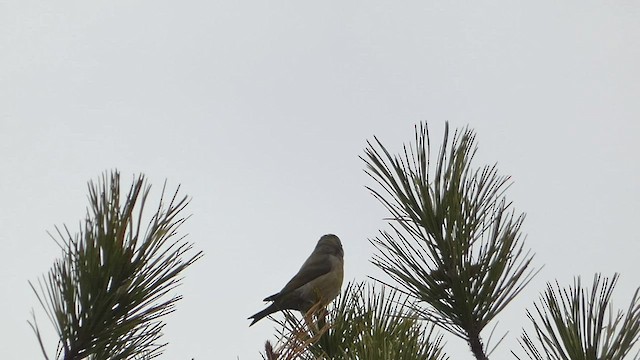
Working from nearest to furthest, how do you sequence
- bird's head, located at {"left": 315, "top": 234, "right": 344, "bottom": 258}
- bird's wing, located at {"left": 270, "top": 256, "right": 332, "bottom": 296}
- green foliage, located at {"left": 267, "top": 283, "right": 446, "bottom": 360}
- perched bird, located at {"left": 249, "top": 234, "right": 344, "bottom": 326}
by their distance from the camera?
1. green foliage, located at {"left": 267, "top": 283, "right": 446, "bottom": 360}
2. perched bird, located at {"left": 249, "top": 234, "right": 344, "bottom": 326}
3. bird's wing, located at {"left": 270, "top": 256, "right": 332, "bottom": 296}
4. bird's head, located at {"left": 315, "top": 234, "right": 344, "bottom": 258}

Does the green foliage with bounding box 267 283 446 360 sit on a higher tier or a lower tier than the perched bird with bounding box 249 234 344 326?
lower

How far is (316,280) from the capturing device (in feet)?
21.3

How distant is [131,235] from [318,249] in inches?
211

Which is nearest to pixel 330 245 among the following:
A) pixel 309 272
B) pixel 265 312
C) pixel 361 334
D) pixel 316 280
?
pixel 309 272

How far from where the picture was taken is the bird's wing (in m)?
6.58

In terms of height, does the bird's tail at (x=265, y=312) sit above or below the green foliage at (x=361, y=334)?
above

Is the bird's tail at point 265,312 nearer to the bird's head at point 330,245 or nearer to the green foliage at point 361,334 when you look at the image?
the bird's head at point 330,245

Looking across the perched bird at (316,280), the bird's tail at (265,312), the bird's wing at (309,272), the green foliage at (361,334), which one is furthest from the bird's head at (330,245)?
the green foliage at (361,334)

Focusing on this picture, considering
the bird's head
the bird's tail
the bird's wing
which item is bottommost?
the bird's tail

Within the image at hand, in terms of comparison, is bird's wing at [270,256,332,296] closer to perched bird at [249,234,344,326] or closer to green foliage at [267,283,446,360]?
perched bird at [249,234,344,326]

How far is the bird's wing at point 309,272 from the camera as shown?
658 centimetres

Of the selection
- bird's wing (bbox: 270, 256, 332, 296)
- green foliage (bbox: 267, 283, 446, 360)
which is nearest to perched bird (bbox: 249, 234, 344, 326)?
bird's wing (bbox: 270, 256, 332, 296)

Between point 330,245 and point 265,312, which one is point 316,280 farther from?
point 330,245

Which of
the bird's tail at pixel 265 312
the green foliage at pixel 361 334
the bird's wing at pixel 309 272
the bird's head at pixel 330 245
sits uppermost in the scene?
the bird's head at pixel 330 245
